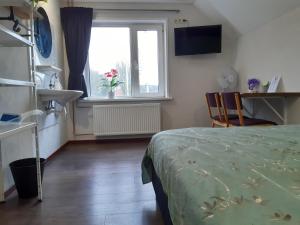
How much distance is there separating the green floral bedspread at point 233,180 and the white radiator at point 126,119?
9.79 ft

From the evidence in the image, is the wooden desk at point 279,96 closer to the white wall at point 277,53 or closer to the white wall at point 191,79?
the white wall at point 277,53

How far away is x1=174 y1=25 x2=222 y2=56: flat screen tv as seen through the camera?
4320 mm

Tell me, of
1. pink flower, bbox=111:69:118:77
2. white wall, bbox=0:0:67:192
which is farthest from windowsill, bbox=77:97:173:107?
white wall, bbox=0:0:67:192

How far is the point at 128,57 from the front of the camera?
4512 millimetres

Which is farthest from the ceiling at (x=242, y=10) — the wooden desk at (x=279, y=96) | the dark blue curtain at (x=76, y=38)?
the wooden desk at (x=279, y=96)

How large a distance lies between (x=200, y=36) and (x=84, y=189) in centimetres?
319

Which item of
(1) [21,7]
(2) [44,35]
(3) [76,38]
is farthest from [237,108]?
(3) [76,38]

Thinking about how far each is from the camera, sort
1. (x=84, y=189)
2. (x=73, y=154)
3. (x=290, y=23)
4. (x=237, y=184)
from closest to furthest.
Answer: (x=237, y=184) → (x=84, y=189) → (x=290, y=23) → (x=73, y=154)

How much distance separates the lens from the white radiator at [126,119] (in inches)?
168

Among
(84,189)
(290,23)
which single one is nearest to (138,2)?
(290,23)

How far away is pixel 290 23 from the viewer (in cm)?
304

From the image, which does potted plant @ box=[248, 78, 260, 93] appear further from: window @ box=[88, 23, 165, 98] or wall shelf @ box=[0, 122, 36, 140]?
wall shelf @ box=[0, 122, 36, 140]

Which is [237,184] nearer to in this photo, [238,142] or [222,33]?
[238,142]

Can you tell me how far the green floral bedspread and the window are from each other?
329cm
